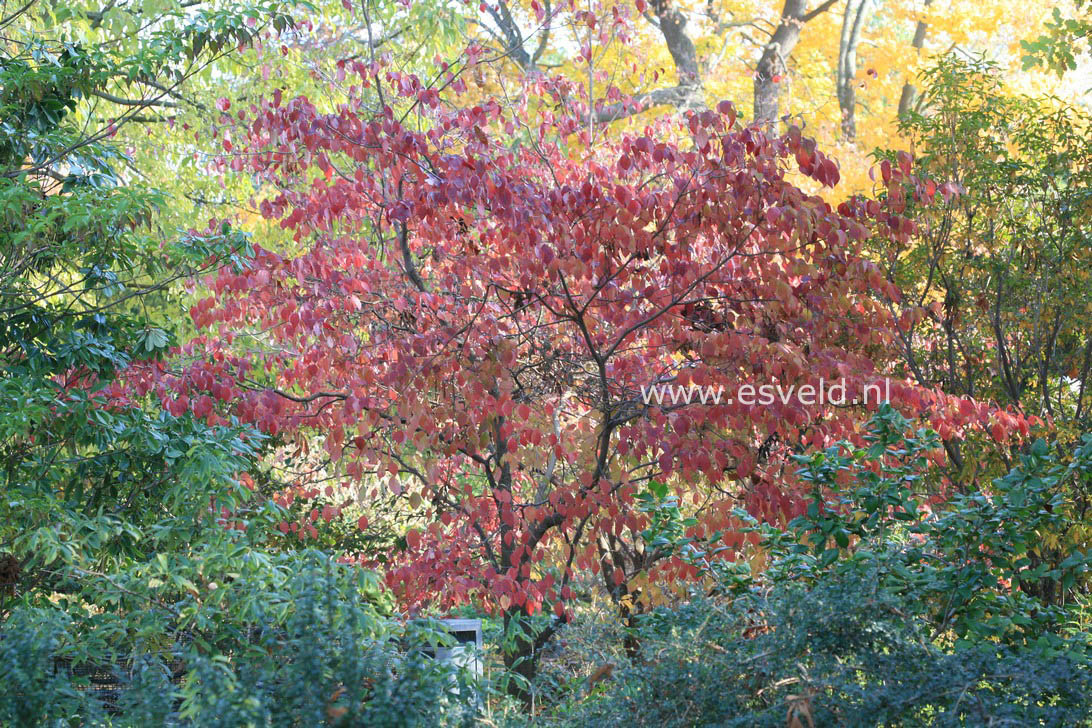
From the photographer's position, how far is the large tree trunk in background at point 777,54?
14.5 metres

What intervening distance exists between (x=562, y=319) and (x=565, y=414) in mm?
1435

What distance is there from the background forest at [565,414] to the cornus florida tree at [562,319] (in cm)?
3

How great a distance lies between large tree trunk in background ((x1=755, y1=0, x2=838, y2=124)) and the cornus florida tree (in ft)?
27.4

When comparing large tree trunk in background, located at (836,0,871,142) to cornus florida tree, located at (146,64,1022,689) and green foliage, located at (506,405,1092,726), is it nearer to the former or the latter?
cornus florida tree, located at (146,64,1022,689)

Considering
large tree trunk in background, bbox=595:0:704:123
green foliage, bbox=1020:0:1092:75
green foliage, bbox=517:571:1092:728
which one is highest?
large tree trunk in background, bbox=595:0:704:123

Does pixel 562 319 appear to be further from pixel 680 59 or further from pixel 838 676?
pixel 680 59

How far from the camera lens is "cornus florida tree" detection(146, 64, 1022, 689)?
15.3ft

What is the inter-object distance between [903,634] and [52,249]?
4.01 m

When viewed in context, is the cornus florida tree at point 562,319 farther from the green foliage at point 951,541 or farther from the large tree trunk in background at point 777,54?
the large tree trunk in background at point 777,54

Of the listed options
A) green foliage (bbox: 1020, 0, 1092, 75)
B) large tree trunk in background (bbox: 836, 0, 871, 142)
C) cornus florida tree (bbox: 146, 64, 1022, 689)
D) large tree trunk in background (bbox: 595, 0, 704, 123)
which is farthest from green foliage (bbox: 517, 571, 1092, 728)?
large tree trunk in background (bbox: 836, 0, 871, 142)

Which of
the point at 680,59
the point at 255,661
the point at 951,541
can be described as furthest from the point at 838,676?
the point at 680,59

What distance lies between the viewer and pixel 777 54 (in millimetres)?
15109

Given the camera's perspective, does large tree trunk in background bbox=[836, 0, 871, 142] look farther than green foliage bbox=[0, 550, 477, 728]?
Yes

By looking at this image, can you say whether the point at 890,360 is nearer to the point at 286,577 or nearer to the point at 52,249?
the point at 286,577
